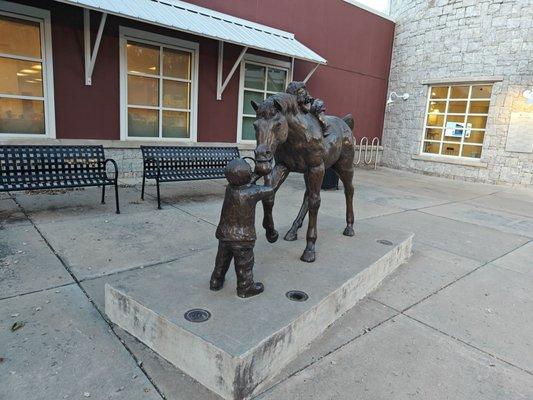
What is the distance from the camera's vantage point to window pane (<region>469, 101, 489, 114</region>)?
10617 millimetres

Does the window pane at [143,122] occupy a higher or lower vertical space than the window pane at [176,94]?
lower

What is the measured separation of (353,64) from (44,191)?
371 inches

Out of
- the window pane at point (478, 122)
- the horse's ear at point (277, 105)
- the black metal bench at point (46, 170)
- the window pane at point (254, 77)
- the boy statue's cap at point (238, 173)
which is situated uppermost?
the window pane at point (254, 77)

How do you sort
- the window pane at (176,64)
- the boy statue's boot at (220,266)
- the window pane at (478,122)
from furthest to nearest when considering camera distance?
the window pane at (478,122) → the window pane at (176,64) → the boy statue's boot at (220,266)

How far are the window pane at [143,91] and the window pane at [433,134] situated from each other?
852cm

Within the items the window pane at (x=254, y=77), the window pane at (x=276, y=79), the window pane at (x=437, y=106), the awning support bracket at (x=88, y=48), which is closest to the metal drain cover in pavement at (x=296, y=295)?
the awning support bracket at (x=88, y=48)

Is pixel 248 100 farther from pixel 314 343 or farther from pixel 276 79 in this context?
pixel 314 343

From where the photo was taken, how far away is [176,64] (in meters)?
8.05

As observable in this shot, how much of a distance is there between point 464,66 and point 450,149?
239cm

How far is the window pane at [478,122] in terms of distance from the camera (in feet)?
35.0

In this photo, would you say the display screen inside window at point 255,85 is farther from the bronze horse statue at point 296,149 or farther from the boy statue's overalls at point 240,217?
the boy statue's overalls at point 240,217

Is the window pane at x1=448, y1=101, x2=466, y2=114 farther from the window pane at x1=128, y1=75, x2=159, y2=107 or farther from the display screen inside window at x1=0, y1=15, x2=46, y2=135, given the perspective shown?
the display screen inside window at x1=0, y1=15, x2=46, y2=135

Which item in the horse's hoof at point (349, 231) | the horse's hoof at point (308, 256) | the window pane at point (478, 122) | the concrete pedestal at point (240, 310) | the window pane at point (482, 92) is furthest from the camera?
the window pane at point (478, 122)

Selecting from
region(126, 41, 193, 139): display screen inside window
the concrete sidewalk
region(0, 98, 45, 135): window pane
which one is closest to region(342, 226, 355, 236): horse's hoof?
the concrete sidewalk
